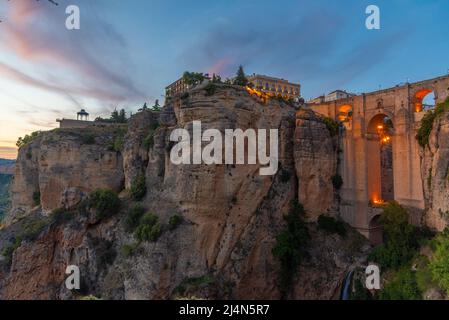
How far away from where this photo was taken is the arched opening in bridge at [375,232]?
108 feet

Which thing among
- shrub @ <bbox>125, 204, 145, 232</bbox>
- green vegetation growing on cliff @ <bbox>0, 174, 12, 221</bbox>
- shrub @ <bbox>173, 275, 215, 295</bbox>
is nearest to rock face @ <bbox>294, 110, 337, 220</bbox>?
shrub @ <bbox>173, 275, 215, 295</bbox>

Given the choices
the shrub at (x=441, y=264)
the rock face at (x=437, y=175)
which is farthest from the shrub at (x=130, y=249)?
the rock face at (x=437, y=175)

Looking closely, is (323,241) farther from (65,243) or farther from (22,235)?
(22,235)

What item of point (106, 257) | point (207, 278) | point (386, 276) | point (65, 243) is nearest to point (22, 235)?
point (65, 243)

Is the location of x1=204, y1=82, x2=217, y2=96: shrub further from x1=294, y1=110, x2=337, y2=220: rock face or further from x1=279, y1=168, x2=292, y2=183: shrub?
x1=279, y1=168, x2=292, y2=183: shrub

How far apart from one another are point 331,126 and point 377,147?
18.5 ft

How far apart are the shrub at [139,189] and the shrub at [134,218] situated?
219 centimetres

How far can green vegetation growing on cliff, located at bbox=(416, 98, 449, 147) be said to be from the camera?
87.6 feet

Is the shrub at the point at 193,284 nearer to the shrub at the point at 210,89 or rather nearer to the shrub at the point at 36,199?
the shrub at the point at 210,89

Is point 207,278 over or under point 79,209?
under

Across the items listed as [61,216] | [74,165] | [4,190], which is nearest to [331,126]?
Answer: [61,216]
